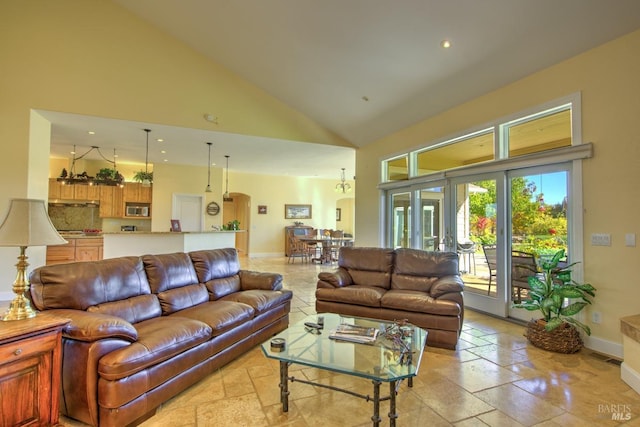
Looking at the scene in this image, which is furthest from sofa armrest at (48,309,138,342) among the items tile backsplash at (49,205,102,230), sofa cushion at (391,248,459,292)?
tile backsplash at (49,205,102,230)

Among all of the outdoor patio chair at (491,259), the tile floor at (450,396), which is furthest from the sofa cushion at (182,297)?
the outdoor patio chair at (491,259)

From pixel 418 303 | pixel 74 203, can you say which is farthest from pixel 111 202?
pixel 418 303

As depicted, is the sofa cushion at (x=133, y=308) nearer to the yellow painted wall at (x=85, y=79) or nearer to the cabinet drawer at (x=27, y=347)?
the cabinet drawer at (x=27, y=347)

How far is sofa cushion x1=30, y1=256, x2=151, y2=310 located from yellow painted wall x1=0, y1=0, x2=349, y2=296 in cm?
276

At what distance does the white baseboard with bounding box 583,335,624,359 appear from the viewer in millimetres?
2979

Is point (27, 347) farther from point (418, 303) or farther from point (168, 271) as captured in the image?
point (418, 303)

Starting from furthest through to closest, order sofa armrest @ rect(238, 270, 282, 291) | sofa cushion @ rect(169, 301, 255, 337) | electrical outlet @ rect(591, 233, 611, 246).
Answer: sofa armrest @ rect(238, 270, 282, 291) → electrical outlet @ rect(591, 233, 611, 246) → sofa cushion @ rect(169, 301, 255, 337)

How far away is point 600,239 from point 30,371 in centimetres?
464

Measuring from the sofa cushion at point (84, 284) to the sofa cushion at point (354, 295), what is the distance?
1.99 m

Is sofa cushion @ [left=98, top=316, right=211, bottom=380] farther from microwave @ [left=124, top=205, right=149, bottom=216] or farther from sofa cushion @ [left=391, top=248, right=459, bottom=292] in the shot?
microwave @ [left=124, top=205, right=149, bottom=216]

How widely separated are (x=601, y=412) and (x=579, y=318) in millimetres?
1431

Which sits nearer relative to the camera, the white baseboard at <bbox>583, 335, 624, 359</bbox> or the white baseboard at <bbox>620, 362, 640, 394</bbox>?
the white baseboard at <bbox>620, 362, 640, 394</bbox>

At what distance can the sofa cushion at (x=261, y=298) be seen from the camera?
3164 millimetres

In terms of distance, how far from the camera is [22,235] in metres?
1.90
